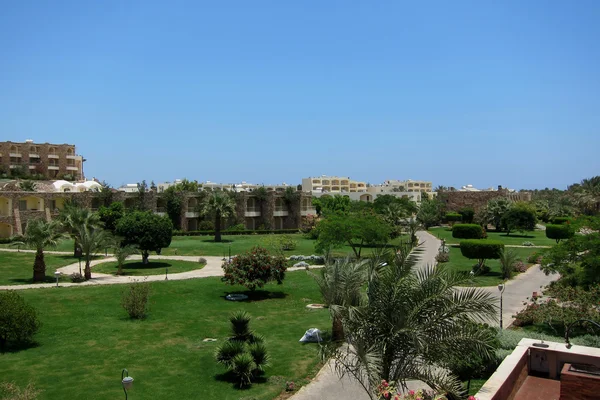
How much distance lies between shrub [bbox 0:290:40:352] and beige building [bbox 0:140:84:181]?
79.6 metres

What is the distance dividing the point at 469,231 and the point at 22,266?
3780 cm

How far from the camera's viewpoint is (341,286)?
12.1 m

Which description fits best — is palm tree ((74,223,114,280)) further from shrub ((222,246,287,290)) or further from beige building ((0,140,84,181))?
beige building ((0,140,84,181))

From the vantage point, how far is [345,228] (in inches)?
1453

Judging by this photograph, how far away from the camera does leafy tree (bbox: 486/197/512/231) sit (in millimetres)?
62625

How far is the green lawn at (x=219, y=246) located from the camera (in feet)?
144

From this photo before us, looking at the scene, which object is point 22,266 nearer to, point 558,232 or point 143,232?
point 143,232

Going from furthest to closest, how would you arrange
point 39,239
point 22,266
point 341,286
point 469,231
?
point 469,231 → point 22,266 → point 39,239 → point 341,286

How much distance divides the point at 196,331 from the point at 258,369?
17.7 ft

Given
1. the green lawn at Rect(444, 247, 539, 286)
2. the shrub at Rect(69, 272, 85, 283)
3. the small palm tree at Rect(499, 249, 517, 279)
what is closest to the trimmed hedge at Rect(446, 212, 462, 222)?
the green lawn at Rect(444, 247, 539, 286)

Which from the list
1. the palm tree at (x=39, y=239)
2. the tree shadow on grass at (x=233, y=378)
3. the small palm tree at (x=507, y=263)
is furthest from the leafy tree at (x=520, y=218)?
the tree shadow on grass at (x=233, y=378)

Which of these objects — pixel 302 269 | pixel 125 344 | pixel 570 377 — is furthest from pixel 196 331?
pixel 302 269

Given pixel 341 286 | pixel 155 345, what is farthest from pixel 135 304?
pixel 341 286

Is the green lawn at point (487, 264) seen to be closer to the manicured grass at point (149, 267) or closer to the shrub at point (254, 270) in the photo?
the shrub at point (254, 270)
